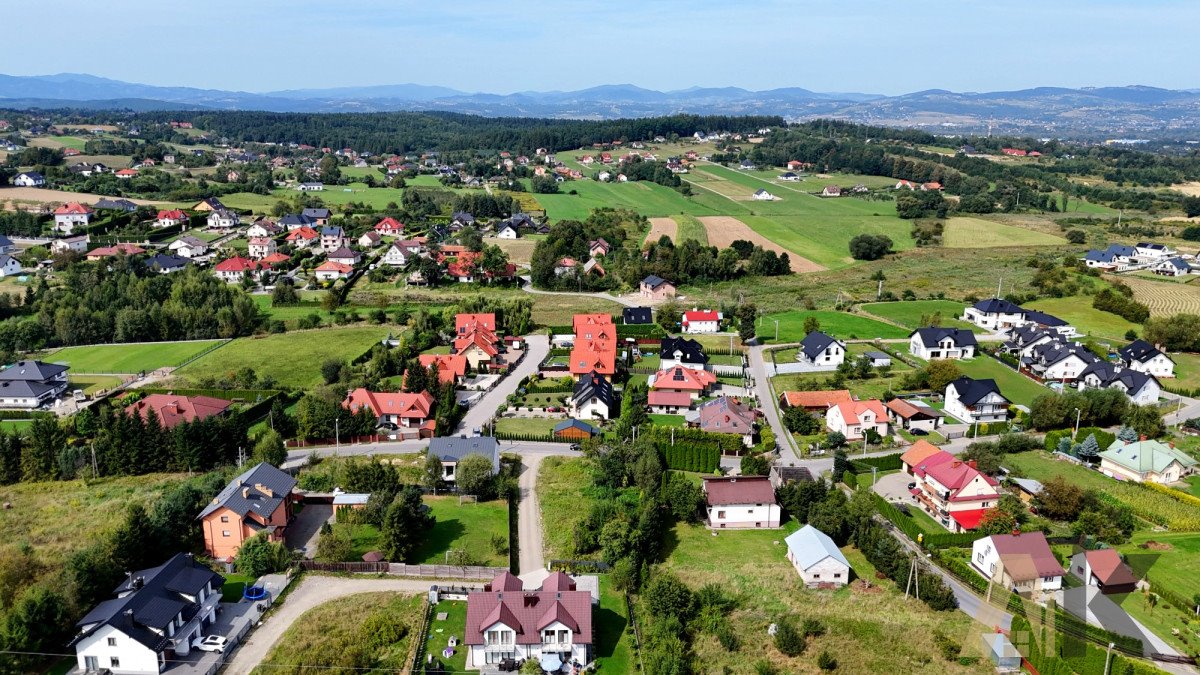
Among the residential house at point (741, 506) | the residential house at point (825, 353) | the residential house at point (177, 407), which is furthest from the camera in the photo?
the residential house at point (825, 353)

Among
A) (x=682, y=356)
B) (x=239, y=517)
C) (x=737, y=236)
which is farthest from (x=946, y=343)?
(x=239, y=517)

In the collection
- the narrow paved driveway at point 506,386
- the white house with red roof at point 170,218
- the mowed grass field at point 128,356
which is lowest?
the narrow paved driveway at point 506,386

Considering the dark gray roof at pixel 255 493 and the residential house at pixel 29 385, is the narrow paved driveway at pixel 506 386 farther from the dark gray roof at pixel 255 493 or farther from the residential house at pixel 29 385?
the residential house at pixel 29 385

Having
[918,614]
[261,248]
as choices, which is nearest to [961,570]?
Answer: [918,614]

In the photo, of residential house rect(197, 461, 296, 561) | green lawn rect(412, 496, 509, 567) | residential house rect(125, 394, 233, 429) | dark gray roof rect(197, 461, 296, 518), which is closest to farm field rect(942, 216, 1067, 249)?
green lawn rect(412, 496, 509, 567)

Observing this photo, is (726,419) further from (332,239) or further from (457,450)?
(332,239)

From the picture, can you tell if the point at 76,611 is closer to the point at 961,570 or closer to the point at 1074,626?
the point at 961,570

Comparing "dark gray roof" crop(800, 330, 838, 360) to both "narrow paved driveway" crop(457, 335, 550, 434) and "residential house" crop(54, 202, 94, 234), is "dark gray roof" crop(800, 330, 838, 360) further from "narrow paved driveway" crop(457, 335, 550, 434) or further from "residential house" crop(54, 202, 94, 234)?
"residential house" crop(54, 202, 94, 234)

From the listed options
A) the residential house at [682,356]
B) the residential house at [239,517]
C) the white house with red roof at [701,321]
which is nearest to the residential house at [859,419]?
the residential house at [682,356]
